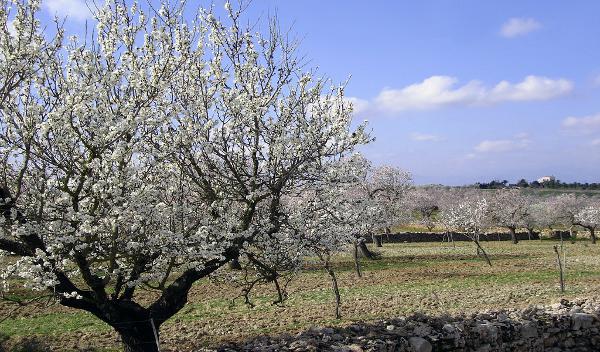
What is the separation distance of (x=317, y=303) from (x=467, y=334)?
388 inches

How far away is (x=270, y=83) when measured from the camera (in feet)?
38.8

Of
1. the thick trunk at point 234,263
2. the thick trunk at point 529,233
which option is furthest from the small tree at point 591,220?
the thick trunk at point 234,263

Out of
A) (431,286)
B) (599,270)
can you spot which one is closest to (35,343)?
(431,286)

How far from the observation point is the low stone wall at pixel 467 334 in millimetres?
10680

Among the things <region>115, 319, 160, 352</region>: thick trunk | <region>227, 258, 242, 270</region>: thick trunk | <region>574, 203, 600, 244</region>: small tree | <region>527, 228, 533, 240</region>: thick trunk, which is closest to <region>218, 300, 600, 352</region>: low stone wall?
<region>115, 319, 160, 352</region>: thick trunk

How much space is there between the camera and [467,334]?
11750 millimetres

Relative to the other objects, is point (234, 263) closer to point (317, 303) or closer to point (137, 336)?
point (317, 303)

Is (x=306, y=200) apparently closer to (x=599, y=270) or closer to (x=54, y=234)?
(x=54, y=234)

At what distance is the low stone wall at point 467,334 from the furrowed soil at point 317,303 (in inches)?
99.1

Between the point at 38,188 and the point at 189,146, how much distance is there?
2.85 m

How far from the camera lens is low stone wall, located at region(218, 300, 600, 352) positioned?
10680 mm

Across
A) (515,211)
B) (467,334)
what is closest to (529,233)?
(515,211)

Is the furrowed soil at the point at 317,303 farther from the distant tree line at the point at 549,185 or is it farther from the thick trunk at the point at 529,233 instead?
the distant tree line at the point at 549,185

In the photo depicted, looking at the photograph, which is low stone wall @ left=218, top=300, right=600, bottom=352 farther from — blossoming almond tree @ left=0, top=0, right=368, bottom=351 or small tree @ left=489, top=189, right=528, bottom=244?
small tree @ left=489, top=189, right=528, bottom=244
